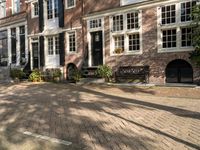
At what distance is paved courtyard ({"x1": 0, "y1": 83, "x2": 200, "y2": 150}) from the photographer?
595cm

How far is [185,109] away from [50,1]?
16.7 metres

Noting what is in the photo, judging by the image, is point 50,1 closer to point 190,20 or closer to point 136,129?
point 190,20

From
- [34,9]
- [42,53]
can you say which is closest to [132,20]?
[42,53]

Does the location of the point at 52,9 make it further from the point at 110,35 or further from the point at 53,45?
the point at 110,35

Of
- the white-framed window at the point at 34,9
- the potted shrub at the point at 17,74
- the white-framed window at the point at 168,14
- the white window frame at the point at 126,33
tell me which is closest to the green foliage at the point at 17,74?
the potted shrub at the point at 17,74

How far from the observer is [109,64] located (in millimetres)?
19281

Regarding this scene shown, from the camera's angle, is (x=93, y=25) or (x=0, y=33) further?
(x=0, y=33)

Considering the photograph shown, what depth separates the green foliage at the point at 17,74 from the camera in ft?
76.7

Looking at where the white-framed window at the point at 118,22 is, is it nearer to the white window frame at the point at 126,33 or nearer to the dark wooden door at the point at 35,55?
the white window frame at the point at 126,33

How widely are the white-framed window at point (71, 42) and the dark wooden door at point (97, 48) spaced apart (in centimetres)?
170

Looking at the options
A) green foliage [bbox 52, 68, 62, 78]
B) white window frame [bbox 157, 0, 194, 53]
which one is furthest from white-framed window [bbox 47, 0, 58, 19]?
white window frame [bbox 157, 0, 194, 53]

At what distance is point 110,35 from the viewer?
19.2 meters

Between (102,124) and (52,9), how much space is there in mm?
17486

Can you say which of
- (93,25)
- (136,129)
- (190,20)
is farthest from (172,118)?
(93,25)
